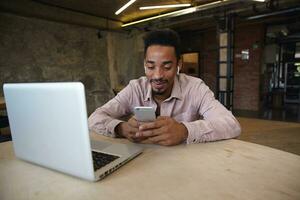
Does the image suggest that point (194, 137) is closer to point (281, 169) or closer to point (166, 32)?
point (281, 169)

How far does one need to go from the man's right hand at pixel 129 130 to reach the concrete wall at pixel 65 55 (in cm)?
329

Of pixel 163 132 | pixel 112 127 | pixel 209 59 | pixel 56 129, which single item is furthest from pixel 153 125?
pixel 209 59

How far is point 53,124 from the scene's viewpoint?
67cm

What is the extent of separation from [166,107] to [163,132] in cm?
48

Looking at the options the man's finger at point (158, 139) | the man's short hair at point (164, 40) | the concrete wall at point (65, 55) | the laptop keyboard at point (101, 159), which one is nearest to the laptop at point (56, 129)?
the laptop keyboard at point (101, 159)

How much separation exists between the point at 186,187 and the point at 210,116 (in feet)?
2.17

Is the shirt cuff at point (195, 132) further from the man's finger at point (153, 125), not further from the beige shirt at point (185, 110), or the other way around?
the man's finger at point (153, 125)

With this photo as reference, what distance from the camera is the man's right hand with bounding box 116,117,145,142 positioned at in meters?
1.08

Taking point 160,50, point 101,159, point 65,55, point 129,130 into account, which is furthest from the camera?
point 65,55

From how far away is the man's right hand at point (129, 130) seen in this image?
3.55 ft

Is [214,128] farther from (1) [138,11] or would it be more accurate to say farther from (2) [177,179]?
(1) [138,11]

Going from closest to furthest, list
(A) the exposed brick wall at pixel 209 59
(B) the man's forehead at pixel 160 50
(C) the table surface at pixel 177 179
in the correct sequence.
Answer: (C) the table surface at pixel 177 179 → (B) the man's forehead at pixel 160 50 → (A) the exposed brick wall at pixel 209 59

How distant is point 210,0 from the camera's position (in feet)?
16.4

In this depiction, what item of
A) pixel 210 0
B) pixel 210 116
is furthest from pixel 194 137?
pixel 210 0
